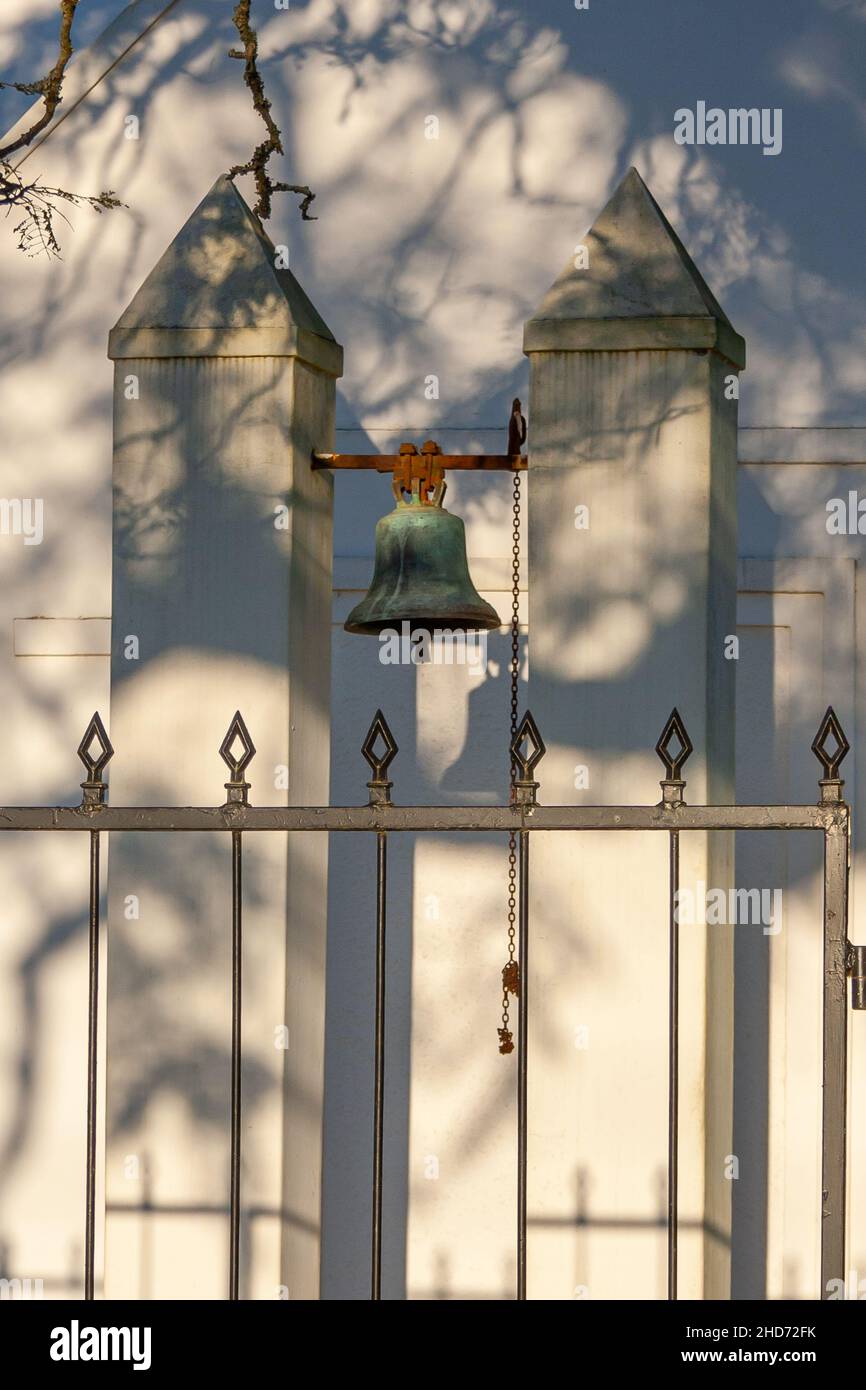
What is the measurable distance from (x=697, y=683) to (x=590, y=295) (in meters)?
1.00

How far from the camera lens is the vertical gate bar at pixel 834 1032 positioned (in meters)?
4.00

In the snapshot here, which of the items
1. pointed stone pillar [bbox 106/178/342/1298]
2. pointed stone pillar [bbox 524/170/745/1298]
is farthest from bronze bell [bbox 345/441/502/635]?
pointed stone pillar [bbox 524/170/745/1298]

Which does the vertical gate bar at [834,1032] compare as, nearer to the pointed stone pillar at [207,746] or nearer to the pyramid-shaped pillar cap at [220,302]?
the pointed stone pillar at [207,746]

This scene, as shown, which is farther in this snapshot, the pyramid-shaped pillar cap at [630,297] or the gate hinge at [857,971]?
the pyramid-shaped pillar cap at [630,297]

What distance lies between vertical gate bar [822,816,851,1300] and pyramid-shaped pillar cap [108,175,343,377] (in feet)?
6.63

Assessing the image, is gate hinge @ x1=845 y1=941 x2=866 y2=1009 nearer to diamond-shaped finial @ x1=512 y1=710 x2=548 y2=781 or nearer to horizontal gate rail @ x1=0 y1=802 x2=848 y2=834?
horizontal gate rail @ x1=0 y1=802 x2=848 y2=834

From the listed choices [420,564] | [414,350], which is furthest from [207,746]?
[414,350]

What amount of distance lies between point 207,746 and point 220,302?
113 cm

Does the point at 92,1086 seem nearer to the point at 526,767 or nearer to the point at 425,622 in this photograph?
the point at 526,767

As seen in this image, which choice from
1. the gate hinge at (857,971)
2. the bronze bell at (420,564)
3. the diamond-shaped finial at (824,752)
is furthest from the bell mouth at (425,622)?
the gate hinge at (857,971)

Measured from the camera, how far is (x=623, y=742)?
504 cm

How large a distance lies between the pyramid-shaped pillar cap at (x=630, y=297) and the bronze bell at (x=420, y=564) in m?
0.57

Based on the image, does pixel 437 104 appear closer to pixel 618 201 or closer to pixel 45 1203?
pixel 618 201

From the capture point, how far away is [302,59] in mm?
7613
